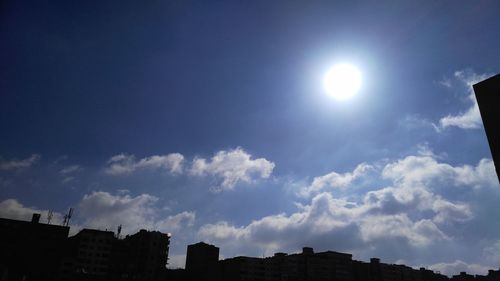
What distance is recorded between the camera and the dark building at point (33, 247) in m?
107

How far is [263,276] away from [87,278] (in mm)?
55970

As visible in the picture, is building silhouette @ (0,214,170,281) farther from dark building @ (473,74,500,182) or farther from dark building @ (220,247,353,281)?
dark building @ (473,74,500,182)

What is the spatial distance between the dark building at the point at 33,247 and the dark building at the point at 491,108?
359ft

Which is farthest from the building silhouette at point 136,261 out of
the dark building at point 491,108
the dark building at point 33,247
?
the dark building at point 491,108

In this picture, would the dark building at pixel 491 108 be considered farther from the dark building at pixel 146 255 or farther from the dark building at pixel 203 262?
the dark building at pixel 203 262

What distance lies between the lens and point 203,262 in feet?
456

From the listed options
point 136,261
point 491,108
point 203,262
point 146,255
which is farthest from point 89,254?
point 491,108

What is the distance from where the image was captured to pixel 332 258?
475 feet

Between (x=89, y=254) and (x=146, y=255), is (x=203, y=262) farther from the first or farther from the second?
(x=89, y=254)

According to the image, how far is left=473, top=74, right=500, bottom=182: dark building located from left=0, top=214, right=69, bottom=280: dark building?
10949 centimetres

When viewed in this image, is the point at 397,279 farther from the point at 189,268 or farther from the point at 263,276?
the point at 189,268

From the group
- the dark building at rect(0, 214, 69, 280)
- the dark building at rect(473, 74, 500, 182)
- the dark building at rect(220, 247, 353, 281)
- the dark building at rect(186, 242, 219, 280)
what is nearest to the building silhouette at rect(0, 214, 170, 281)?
the dark building at rect(0, 214, 69, 280)

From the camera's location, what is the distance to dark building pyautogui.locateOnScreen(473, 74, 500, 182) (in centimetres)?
4272

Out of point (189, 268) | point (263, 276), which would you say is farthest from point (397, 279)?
point (189, 268)
